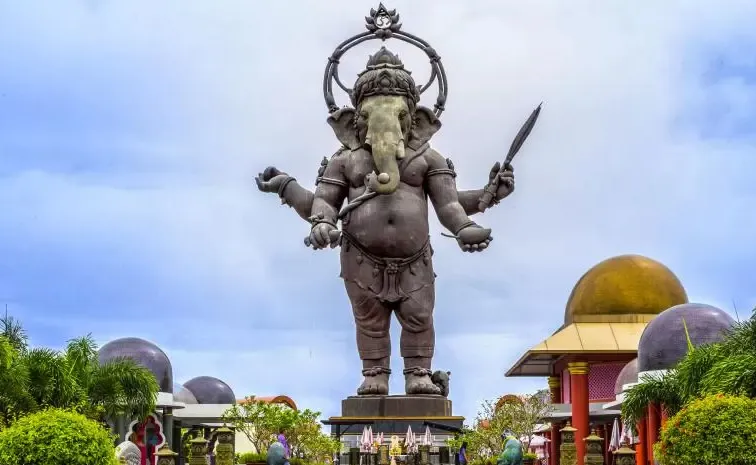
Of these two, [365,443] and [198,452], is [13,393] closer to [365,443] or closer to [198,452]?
[198,452]

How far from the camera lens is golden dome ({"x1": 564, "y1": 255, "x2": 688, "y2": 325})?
3691 centimetres

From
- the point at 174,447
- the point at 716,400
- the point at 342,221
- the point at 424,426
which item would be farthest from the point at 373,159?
the point at 174,447

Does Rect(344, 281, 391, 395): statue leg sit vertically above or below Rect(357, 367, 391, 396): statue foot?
above

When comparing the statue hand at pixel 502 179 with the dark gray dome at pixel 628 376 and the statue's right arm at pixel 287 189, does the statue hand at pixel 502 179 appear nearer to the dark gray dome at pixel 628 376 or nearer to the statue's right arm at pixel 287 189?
the statue's right arm at pixel 287 189

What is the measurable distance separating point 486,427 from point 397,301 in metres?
2.89

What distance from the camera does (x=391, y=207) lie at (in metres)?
17.3

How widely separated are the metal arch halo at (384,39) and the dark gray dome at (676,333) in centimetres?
891

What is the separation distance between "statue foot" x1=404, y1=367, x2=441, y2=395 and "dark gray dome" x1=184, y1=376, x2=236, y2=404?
21130 millimetres

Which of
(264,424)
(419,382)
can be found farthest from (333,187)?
(264,424)

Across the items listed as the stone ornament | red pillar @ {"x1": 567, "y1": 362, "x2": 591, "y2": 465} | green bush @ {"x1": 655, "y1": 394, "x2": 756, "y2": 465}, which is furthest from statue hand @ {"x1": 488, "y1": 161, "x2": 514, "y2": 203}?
red pillar @ {"x1": 567, "y1": 362, "x2": 591, "y2": 465}

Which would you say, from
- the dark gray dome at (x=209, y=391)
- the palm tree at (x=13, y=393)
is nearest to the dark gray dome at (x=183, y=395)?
the dark gray dome at (x=209, y=391)

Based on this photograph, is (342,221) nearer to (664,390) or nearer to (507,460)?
(507,460)

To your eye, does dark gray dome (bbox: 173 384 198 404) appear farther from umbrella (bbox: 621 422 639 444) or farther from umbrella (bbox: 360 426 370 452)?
umbrella (bbox: 360 426 370 452)

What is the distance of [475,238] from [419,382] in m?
2.05
